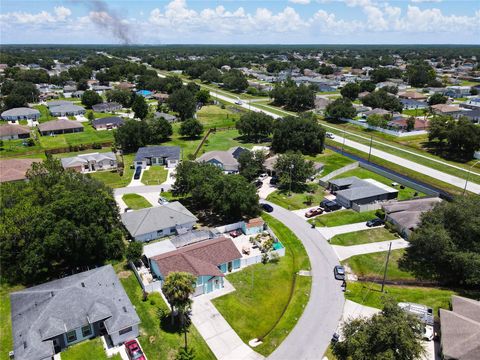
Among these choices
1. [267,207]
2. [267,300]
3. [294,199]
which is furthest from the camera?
[294,199]

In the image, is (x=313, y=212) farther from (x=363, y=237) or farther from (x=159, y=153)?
(x=159, y=153)

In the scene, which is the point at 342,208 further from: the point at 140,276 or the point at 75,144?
the point at 75,144

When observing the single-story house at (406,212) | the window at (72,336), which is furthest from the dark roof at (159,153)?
the window at (72,336)

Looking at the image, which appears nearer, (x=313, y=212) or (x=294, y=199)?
(x=313, y=212)

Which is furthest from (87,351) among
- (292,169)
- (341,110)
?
(341,110)

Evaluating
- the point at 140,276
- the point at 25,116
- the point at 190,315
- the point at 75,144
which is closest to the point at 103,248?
the point at 140,276

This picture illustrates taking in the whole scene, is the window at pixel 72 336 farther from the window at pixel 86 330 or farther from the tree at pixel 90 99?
the tree at pixel 90 99
